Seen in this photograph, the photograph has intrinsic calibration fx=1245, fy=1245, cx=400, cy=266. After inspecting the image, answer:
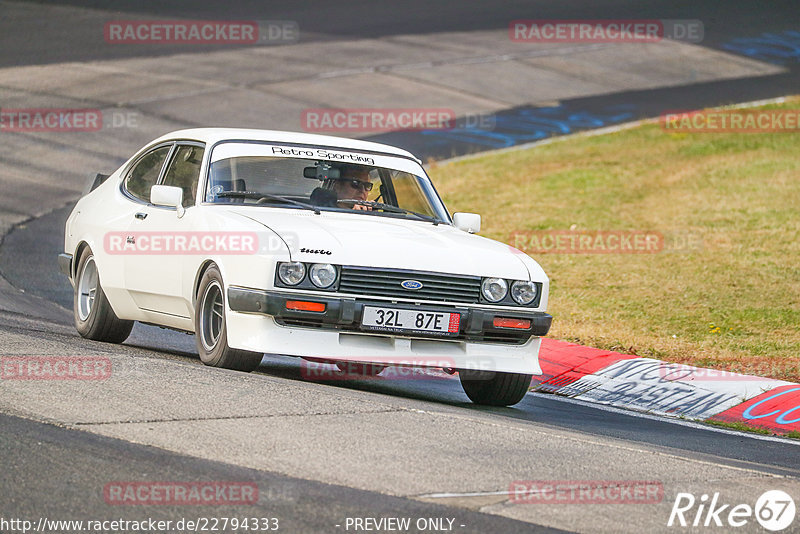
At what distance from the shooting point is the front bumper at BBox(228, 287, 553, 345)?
283 inches

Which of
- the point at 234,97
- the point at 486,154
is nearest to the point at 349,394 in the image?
the point at 486,154

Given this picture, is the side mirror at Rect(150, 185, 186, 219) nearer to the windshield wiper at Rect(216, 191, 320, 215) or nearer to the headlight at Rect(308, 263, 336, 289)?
the windshield wiper at Rect(216, 191, 320, 215)

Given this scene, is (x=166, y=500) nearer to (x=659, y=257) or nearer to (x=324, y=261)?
(x=324, y=261)

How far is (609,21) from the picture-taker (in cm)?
3472

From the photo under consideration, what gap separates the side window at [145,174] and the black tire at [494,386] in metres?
2.67

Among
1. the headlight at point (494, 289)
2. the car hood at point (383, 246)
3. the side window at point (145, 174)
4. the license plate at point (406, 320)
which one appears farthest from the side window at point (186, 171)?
the headlight at point (494, 289)

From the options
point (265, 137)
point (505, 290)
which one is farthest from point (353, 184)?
point (505, 290)

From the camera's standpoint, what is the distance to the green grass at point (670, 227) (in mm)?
11258

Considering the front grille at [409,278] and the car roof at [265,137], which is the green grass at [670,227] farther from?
the front grille at [409,278]

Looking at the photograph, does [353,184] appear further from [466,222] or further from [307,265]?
[307,265]

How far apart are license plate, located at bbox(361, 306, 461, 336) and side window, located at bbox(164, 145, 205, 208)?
1.75 m

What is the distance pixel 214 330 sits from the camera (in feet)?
25.6

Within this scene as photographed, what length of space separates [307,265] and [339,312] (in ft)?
1.09

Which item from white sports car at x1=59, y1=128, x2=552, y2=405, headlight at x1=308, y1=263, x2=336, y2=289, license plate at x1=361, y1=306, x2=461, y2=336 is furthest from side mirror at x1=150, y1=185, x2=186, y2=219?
license plate at x1=361, y1=306, x2=461, y2=336
